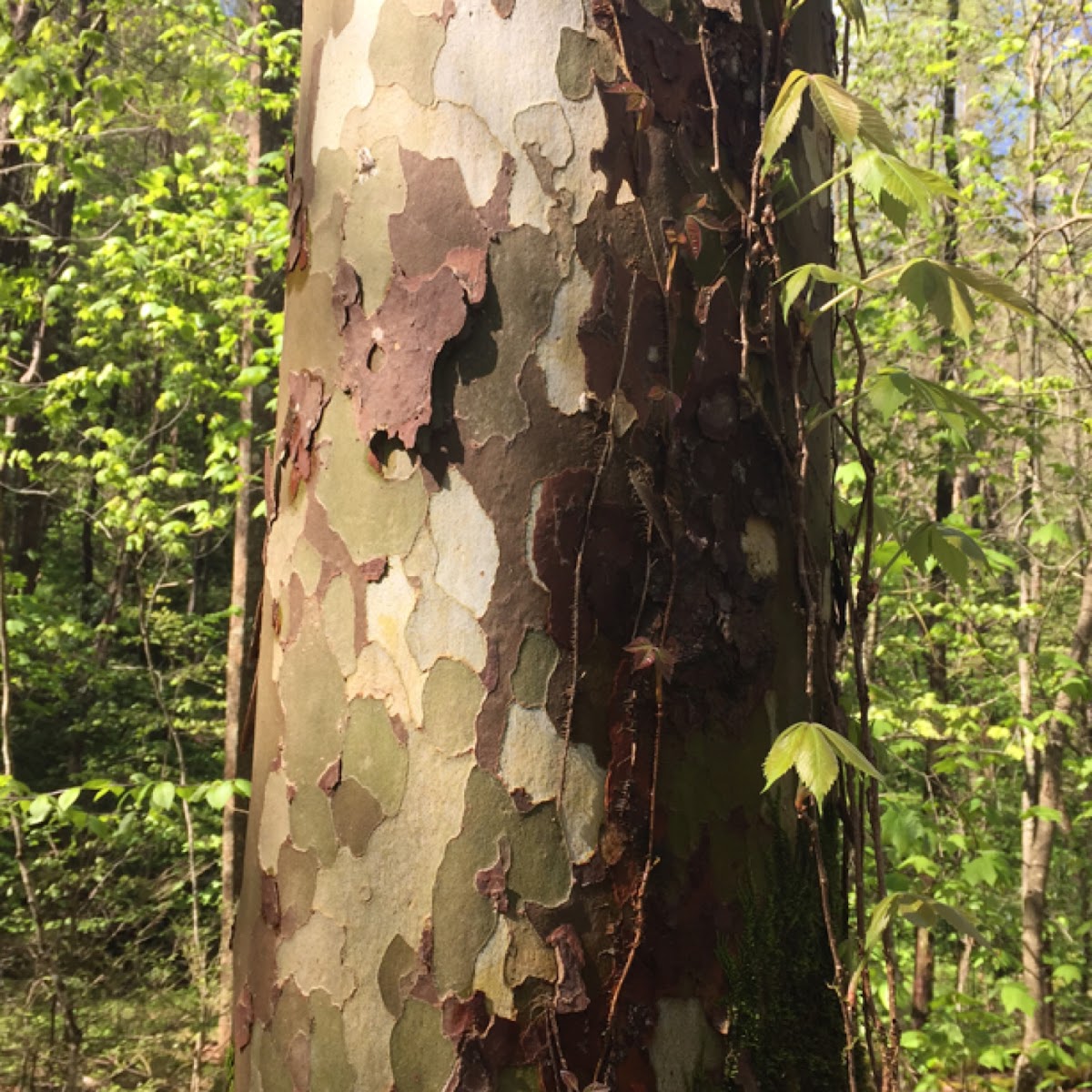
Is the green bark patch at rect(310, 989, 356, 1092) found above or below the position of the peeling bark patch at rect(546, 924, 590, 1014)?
below

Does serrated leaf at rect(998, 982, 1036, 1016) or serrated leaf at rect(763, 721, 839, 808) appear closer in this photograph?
serrated leaf at rect(763, 721, 839, 808)

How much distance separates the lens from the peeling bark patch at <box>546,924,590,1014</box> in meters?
0.86

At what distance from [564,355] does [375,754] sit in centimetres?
44

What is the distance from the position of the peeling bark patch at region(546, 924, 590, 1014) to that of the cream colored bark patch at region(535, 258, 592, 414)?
50 centimetres

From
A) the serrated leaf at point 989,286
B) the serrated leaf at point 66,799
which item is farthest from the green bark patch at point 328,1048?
the serrated leaf at point 66,799

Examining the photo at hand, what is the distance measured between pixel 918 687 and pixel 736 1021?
22.6 ft

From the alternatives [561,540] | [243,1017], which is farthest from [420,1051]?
[561,540]

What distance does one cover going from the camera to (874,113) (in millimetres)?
1036

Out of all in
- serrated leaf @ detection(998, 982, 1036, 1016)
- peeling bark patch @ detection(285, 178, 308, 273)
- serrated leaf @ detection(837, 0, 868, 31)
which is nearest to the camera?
peeling bark patch @ detection(285, 178, 308, 273)

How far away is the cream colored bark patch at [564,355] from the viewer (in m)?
0.93

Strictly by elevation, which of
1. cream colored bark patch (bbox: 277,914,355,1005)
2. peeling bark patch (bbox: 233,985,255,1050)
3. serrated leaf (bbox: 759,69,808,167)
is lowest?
peeling bark patch (bbox: 233,985,255,1050)

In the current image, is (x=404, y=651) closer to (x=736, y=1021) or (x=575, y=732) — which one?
(x=575, y=732)

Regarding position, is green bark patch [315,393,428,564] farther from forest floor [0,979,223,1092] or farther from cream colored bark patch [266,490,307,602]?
forest floor [0,979,223,1092]

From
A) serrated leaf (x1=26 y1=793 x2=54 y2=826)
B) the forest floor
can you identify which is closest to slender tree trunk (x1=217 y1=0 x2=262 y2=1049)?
the forest floor
